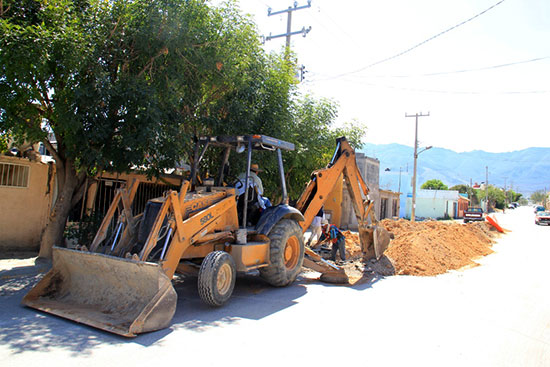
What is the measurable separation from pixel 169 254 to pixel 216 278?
74cm

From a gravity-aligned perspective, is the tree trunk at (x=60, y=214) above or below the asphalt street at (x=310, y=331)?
above

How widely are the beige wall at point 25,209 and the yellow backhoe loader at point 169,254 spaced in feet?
16.0

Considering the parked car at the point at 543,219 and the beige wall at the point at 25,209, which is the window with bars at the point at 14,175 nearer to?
the beige wall at the point at 25,209

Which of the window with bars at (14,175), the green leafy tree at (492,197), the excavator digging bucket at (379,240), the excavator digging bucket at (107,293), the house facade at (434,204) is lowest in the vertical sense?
the excavator digging bucket at (107,293)

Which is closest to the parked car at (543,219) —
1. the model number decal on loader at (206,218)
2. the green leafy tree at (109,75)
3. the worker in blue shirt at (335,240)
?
the worker in blue shirt at (335,240)

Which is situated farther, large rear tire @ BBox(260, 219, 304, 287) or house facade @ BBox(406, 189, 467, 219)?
house facade @ BBox(406, 189, 467, 219)

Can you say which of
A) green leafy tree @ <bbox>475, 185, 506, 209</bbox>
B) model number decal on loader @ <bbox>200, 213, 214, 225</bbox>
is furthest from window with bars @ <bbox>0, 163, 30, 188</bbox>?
green leafy tree @ <bbox>475, 185, 506, 209</bbox>

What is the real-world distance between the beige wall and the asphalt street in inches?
83.1

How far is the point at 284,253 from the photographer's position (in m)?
7.81

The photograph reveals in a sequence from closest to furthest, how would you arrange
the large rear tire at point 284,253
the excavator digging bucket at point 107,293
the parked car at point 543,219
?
the excavator digging bucket at point 107,293
the large rear tire at point 284,253
the parked car at point 543,219

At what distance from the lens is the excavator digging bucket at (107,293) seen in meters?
4.97

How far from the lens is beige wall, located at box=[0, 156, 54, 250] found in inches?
392

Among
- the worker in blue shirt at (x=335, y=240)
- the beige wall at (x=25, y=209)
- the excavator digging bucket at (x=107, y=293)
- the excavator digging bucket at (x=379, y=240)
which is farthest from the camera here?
the worker in blue shirt at (x=335, y=240)

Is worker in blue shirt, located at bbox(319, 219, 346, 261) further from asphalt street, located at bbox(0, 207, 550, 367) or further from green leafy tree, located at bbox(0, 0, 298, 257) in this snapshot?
green leafy tree, located at bbox(0, 0, 298, 257)
